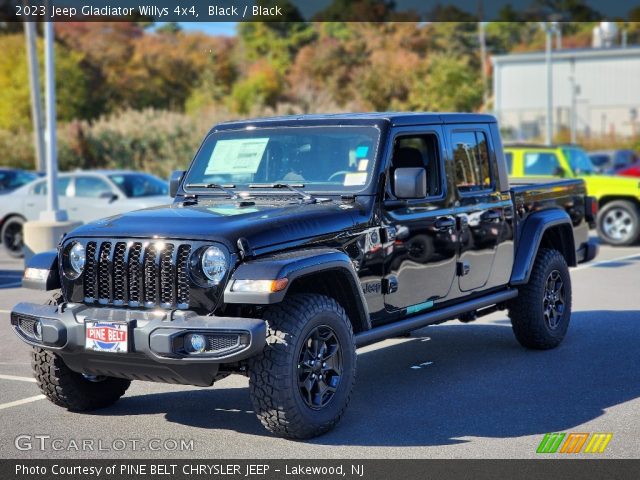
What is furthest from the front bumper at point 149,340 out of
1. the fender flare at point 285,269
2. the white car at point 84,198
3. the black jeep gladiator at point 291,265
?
the white car at point 84,198

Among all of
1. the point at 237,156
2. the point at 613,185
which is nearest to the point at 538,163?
the point at 613,185

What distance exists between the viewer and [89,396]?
6.68m

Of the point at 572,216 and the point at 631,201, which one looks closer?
the point at 572,216

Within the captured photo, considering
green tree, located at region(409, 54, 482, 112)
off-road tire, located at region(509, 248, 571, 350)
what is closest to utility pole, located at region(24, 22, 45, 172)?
off-road tire, located at region(509, 248, 571, 350)

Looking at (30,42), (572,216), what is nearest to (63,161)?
(30,42)

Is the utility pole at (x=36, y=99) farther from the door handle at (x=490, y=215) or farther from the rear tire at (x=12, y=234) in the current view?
the door handle at (x=490, y=215)

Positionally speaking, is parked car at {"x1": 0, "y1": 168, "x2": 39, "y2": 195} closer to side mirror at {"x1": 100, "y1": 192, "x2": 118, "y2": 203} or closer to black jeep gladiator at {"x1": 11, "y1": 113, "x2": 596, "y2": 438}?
side mirror at {"x1": 100, "y1": 192, "x2": 118, "y2": 203}

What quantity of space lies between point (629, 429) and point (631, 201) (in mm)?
12291

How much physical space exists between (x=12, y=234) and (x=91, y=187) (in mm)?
1843

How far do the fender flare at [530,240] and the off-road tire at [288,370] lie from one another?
281 cm

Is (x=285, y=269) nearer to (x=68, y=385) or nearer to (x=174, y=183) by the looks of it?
(x=68, y=385)

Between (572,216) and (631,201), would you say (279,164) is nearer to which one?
(572,216)

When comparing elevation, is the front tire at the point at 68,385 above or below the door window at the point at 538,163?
below

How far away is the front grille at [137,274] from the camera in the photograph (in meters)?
5.83
